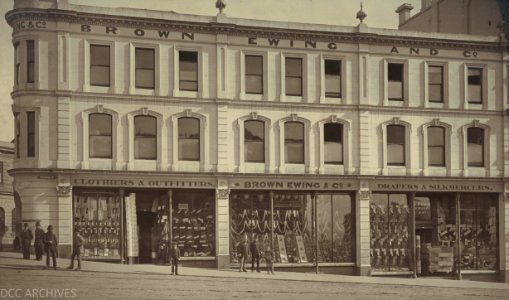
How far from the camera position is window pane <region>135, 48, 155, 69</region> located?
25.5m

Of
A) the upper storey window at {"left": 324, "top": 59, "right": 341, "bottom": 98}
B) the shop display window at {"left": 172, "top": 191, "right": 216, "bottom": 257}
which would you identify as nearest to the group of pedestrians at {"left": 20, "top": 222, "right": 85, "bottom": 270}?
the shop display window at {"left": 172, "top": 191, "right": 216, "bottom": 257}

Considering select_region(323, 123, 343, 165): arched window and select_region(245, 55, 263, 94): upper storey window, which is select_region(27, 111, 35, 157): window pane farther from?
select_region(323, 123, 343, 165): arched window

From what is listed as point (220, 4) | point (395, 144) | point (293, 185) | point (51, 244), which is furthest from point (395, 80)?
point (51, 244)

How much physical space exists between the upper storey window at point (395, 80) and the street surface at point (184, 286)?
7069mm

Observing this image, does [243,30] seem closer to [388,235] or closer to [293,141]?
[293,141]

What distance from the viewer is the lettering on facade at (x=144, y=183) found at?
24889 mm

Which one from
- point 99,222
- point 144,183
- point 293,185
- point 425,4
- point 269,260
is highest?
point 425,4

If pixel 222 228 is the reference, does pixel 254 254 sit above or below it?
below

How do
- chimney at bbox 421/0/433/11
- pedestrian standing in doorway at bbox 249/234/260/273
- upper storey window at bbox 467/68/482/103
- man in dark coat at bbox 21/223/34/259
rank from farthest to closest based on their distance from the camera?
chimney at bbox 421/0/433/11, upper storey window at bbox 467/68/482/103, pedestrian standing in doorway at bbox 249/234/260/273, man in dark coat at bbox 21/223/34/259

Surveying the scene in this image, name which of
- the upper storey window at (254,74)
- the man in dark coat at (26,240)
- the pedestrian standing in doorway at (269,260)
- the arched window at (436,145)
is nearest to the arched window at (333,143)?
the upper storey window at (254,74)

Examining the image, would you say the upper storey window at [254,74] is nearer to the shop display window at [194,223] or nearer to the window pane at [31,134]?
the shop display window at [194,223]

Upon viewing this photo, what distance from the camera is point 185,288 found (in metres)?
21.0

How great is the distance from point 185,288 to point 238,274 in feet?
14.5

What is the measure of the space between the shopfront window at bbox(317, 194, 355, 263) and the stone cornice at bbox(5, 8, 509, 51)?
5.75m
